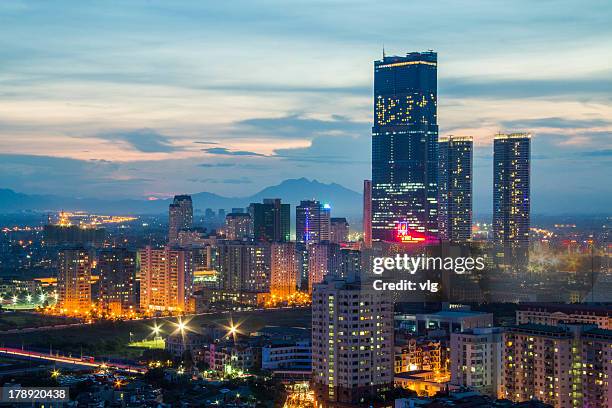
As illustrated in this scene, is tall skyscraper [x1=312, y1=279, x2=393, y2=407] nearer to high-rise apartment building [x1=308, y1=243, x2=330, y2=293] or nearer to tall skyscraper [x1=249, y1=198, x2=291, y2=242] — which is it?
high-rise apartment building [x1=308, y1=243, x2=330, y2=293]

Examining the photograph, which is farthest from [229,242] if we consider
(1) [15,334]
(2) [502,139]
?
(2) [502,139]

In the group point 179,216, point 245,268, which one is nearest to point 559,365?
point 245,268

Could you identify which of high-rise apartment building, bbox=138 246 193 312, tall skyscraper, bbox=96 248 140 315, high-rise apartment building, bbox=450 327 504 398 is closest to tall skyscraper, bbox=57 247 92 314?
tall skyscraper, bbox=96 248 140 315

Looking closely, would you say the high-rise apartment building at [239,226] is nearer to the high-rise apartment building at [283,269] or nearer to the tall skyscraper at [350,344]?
the high-rise apartment building at [283,269]

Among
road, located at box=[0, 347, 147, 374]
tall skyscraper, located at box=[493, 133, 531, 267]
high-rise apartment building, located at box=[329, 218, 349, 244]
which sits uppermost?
tall skyscraper, located at box=[493, 133, 531, 267]

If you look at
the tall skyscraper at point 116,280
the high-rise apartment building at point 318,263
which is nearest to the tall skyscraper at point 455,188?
the high-rise apartment building at point 318,263

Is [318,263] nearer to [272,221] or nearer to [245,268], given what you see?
[245,268]
